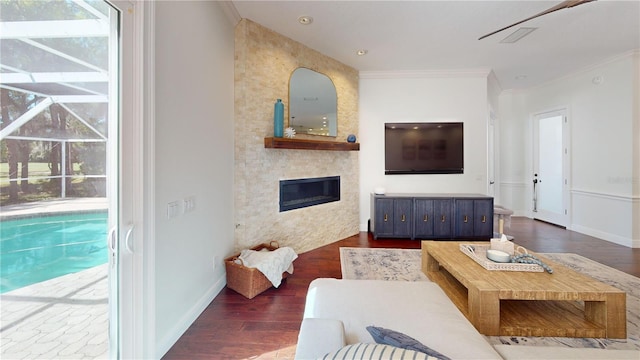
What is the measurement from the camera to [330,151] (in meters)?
4.08

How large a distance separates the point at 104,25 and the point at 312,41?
2.61 metres

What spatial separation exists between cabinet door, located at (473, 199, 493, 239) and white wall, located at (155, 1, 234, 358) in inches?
147

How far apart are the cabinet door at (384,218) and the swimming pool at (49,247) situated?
356cm

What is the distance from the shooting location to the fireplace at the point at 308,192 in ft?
11.1

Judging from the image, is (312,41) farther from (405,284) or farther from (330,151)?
(405,284)

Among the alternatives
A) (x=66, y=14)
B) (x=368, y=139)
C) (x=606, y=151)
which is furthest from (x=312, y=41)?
(x=606, y=151)

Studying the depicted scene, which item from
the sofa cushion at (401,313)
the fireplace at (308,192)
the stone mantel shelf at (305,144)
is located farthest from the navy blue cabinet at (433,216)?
the sofa cushion at (401,313)

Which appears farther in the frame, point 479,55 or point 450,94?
point 450,94

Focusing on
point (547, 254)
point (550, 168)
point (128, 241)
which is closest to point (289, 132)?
point (128, 241)

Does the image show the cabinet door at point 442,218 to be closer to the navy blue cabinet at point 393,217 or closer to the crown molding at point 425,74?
the navy blue cabinet at point 393,217

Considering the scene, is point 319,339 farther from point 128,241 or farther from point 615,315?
point 615,315

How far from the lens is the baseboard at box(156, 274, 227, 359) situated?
1.65 m

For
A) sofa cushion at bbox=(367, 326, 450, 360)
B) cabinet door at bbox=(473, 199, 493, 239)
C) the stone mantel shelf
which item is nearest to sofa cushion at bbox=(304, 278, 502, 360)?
sofa cushion at bbox=(367, 326, 450, 360)

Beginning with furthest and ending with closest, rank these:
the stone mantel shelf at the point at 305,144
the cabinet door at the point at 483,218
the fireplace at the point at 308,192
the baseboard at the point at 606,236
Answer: the cabinet door at the point at 483,218
the baseboard at the point at 606,236
the fireplace at the point at 308,192
the stone mantel shelf at the point at 305,144
